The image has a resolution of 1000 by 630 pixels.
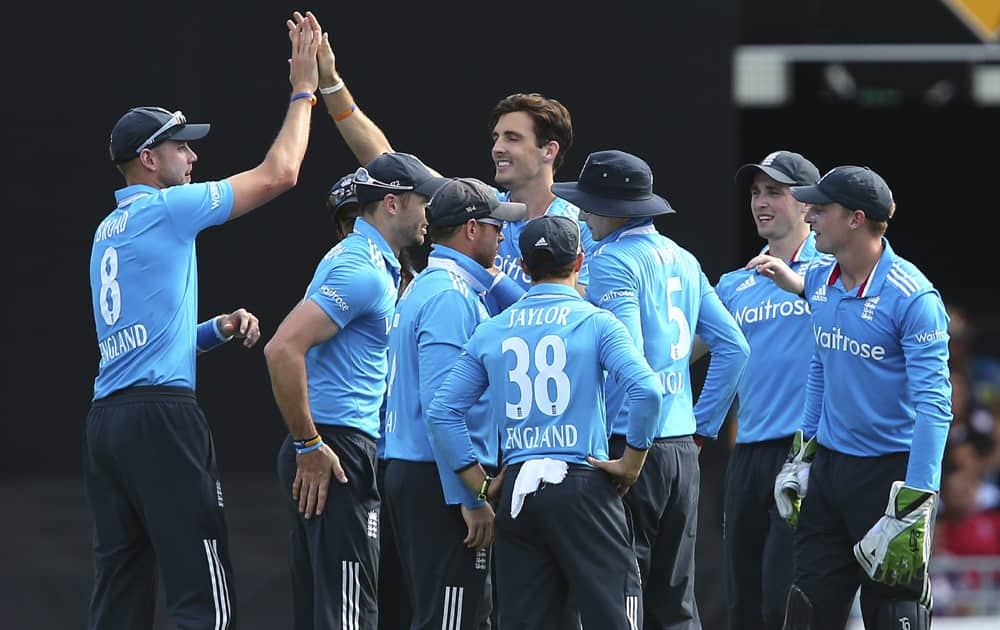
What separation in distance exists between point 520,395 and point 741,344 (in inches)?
51.6

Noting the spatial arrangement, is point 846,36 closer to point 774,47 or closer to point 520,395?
point 774,47

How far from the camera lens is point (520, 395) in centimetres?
470

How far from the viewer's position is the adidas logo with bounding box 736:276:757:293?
629 centimetres

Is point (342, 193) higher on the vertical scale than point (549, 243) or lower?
higher

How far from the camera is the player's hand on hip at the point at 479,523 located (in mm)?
4984

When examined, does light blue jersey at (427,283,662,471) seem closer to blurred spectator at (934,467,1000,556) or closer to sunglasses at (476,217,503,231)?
sunglasses at (476,217,503,231)

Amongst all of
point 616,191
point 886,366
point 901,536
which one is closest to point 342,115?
point 616,191

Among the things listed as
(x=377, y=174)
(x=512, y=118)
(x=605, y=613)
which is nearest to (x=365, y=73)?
(x=512, y=118)

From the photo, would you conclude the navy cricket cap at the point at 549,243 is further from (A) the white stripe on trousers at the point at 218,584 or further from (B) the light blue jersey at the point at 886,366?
(A) the white stripe on trousers at the point at 218,584

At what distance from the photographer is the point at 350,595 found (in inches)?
204

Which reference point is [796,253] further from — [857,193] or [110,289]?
[110,289]

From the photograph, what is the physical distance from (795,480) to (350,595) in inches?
63.1

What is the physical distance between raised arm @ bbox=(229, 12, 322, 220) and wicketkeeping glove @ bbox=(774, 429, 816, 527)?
78.9 inches

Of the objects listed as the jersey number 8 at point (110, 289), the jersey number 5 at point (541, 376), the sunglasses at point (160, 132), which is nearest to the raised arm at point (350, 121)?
the sunglasses at point (160, 132)
